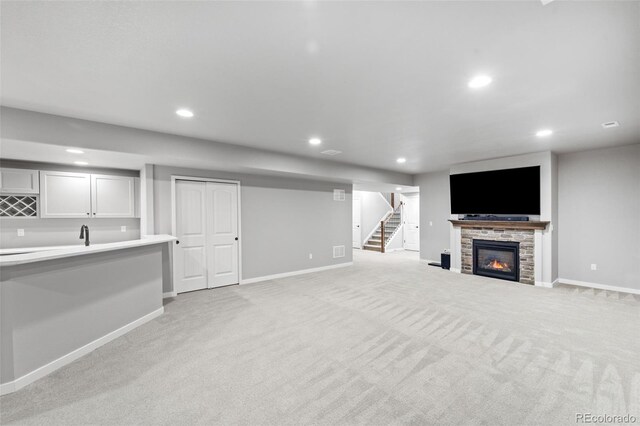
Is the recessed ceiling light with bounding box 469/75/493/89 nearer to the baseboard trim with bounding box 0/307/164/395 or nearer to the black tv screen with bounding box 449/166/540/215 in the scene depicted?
the black tv screen with bounding box 449/166/540/215

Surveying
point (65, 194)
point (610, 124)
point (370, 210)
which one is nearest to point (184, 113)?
point (65, 194)

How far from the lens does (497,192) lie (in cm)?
591

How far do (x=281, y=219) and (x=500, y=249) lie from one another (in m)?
4.81

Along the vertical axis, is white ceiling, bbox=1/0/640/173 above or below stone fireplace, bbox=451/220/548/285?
above

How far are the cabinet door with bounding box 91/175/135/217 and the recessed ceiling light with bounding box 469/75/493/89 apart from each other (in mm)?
5465

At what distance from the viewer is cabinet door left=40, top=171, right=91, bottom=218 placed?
4301 mm

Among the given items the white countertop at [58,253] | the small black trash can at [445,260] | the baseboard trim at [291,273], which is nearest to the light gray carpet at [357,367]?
the white countertop at [58,253]

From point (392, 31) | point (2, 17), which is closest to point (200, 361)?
point (2, 17)

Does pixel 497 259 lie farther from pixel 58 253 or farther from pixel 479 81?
pixel 58 253

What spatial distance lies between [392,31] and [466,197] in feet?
18.2

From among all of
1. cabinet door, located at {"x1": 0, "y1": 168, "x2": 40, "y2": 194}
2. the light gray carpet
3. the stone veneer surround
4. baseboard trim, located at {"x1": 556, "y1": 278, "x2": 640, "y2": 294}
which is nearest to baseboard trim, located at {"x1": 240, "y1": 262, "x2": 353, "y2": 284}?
the light gray carpet

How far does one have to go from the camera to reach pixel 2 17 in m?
1.61

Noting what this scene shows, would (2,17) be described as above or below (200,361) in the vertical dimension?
above

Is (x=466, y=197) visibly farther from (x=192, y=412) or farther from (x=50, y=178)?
(x=50, y=178)
